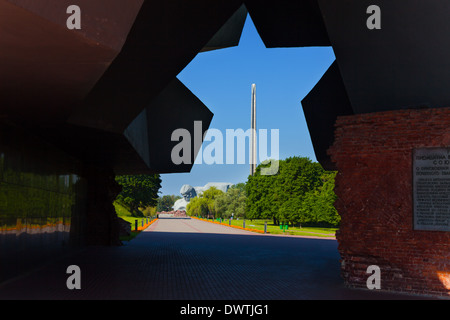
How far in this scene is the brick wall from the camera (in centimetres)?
886

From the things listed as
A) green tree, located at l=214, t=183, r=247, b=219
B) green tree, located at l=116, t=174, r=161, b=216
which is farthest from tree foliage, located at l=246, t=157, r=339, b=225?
green tree, located at l=214, t=183, r=247, b=219

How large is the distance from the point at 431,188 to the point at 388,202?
0.88 meters

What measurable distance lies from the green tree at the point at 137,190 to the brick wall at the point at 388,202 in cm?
5380

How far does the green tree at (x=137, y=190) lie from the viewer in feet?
203

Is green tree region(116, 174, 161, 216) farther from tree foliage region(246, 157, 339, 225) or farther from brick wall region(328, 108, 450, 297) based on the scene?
brick wall region(328, 108, 450, 297)

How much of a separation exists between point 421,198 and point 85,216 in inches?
609

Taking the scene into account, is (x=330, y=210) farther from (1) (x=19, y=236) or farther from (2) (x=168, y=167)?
(1) (x=19, y=236)

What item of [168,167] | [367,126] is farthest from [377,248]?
[168,167]

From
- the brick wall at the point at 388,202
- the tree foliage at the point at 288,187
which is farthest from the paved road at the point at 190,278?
the tree foliage at the point at 288,187

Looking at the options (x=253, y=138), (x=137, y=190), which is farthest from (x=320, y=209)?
(x=137, y=190)

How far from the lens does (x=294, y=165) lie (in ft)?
179

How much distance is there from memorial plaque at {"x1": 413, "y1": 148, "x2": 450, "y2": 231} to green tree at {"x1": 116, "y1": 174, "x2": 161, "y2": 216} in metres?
54.9

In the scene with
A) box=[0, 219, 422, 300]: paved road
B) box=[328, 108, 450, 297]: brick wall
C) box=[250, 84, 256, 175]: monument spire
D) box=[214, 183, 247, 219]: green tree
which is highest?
box=[250, 84, 256, 175]: monument spire
